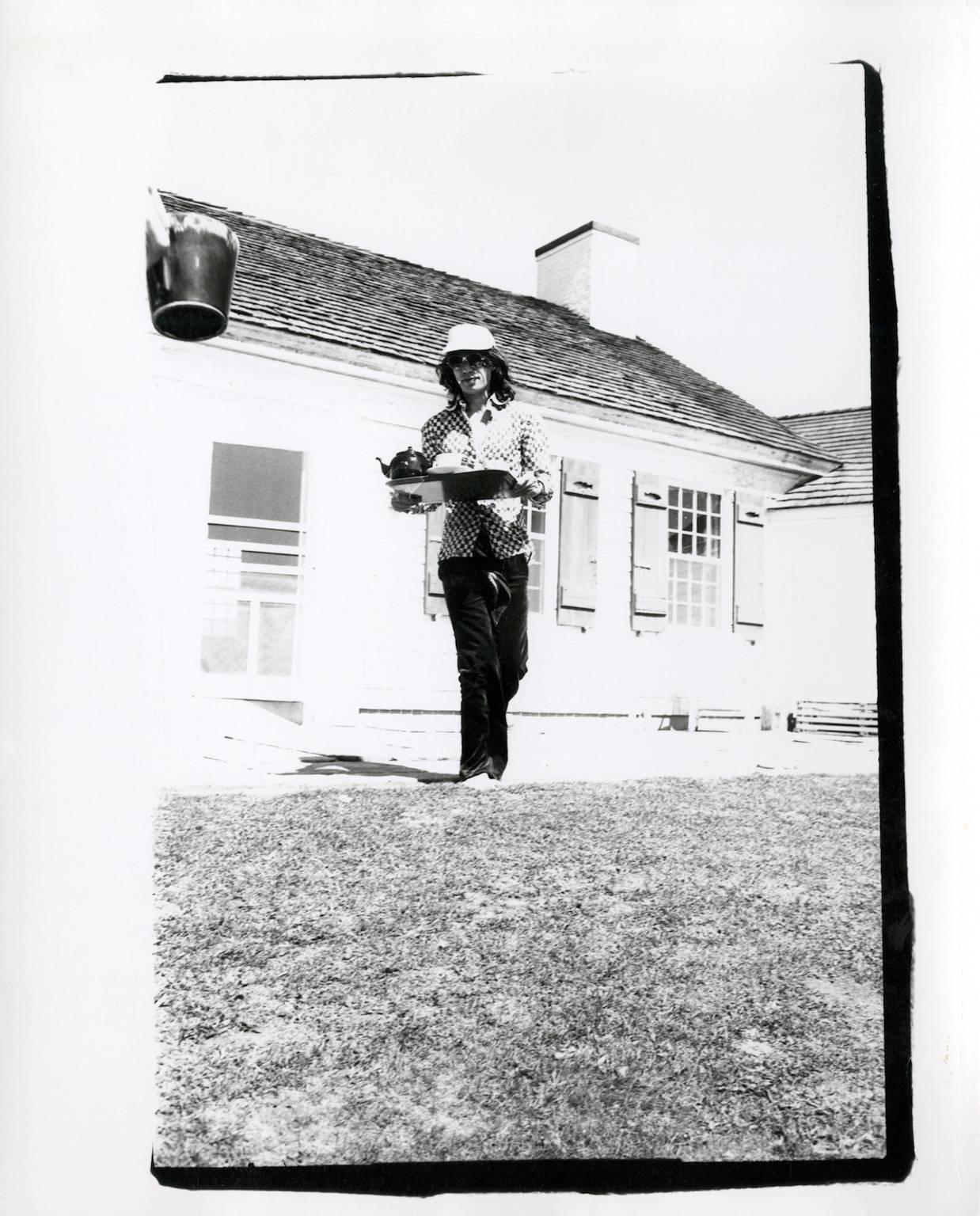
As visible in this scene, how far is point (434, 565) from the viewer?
258 centimetres

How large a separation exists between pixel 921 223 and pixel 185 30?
196cm

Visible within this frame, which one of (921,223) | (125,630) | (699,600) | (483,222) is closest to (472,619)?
(699,600)

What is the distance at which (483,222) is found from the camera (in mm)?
2623

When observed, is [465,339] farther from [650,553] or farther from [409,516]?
[650,553]

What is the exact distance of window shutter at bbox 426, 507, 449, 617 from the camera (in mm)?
2555

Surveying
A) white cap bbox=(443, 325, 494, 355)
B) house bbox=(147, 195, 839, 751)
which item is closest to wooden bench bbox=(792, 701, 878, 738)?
house bbox=(147, 195, 839, 751)

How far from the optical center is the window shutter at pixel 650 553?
2.74 meters

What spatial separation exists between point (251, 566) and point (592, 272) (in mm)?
1242

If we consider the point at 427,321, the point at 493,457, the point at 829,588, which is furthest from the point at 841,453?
the point at 427,321

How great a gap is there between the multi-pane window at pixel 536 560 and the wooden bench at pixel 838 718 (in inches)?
29.4

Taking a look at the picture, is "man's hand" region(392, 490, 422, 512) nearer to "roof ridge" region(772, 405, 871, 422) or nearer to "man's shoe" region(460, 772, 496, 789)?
"man's shoe" region(460, 772, 496, 789)

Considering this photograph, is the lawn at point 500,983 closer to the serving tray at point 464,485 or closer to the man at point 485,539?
the man at point 485,539

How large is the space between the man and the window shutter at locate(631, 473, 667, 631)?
11.9 inches

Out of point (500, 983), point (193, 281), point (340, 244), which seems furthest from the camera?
point (340, 244)
